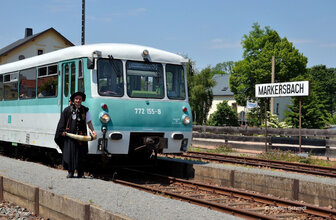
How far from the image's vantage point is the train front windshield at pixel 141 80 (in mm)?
11078

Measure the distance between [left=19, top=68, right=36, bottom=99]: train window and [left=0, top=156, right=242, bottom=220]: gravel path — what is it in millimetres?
3255

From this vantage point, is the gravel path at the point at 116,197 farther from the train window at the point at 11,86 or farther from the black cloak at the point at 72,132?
the train window at the point at 11,86

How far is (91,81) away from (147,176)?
337cm

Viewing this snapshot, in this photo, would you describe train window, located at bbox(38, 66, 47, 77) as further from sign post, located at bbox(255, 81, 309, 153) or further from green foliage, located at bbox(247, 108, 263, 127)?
green foliage, located at bbox(247, 108, 263, 127)

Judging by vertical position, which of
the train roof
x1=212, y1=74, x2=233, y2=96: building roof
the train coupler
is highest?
x1=212, y1=74, x2=233, y2=96: building roof

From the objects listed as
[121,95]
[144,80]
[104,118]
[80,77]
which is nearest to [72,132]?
[104,118]

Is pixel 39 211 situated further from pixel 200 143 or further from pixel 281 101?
pixel 281 101

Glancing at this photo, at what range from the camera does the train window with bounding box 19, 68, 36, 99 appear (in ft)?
45.0

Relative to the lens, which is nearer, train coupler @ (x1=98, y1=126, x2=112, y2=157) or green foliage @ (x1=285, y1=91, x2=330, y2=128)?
train coupler @ (x1=98, y1=126, x2=112, y2=157)

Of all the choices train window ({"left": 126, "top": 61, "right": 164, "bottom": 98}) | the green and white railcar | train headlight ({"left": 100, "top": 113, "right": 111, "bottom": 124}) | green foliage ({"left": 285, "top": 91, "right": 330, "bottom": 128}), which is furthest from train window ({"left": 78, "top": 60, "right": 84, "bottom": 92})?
green foliage ({"left": 285, "top": 91, "right": 330, "bottom": 128})

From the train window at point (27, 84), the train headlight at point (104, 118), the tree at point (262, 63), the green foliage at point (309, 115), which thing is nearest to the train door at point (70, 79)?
the train headlight at point (104, 118)

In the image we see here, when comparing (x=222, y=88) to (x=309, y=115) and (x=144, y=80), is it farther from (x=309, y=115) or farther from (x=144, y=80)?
(x=144, y=80)

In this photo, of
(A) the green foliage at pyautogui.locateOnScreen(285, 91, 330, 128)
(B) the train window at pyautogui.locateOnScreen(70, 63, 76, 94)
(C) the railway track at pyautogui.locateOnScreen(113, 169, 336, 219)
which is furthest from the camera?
(A) the green foliage at pyautogui.locateOnScreen(285, 91, 330, 128)

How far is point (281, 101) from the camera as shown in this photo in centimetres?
7438
